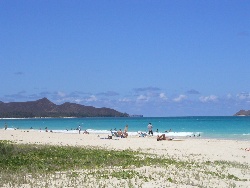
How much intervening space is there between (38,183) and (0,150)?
8431 millimetres

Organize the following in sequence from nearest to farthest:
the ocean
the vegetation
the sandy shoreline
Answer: the vegetation
the sandy shoreline
the ocean

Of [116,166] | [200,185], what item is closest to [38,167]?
[116,166]

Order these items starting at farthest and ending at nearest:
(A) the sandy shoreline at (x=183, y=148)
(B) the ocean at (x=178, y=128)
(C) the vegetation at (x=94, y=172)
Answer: (B) the ocean at (x=178, y=128)
(A) the sandy shoreline at (x=183, y=148)
(C) the vegetation at (x=94, y=172)

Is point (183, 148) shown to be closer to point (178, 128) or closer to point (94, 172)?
point (94, 172)

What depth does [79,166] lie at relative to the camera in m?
15.9

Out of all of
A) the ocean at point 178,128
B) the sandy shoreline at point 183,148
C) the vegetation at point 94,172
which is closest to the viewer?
the vegetation at point 94,172

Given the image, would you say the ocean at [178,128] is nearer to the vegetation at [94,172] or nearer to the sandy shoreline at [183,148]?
the sandy shoreline at [183,148]

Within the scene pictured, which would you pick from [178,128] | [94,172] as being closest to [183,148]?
[94,172]

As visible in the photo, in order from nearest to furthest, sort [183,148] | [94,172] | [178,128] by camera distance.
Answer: [94,172]
[183,148]
[178,128]

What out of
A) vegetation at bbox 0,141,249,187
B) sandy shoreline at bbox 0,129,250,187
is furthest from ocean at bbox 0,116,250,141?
vegetation at bbox 0,141,249,187

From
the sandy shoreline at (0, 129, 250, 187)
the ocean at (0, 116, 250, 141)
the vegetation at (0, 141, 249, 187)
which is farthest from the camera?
the ocean at (0, 116, 250, 141)

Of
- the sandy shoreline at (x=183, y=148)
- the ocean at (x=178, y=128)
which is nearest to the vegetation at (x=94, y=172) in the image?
the sandy shoreline at (x=183, y=148)

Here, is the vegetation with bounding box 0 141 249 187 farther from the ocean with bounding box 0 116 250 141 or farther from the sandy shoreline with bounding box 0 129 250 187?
the ocean with bounding box 0 116 250 141

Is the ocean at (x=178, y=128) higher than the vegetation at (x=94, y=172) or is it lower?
higher
